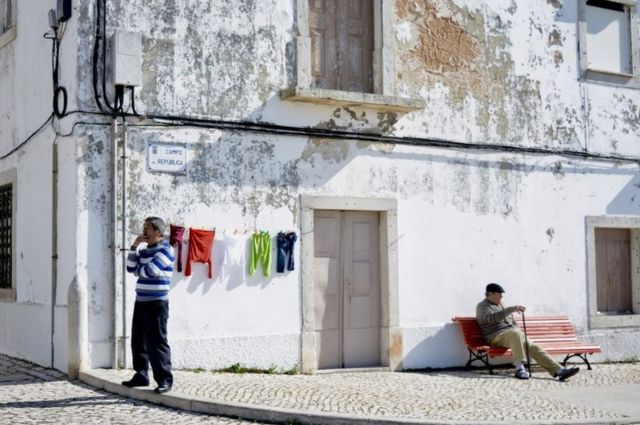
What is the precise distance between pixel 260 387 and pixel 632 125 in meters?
7.98

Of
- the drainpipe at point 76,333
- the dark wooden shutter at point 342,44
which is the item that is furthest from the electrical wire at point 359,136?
the drainpipe at point 76,333

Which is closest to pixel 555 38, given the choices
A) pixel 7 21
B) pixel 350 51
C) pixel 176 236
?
pixel 350 51

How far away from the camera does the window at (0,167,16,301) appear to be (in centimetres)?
1228

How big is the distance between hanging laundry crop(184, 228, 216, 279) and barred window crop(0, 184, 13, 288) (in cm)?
296

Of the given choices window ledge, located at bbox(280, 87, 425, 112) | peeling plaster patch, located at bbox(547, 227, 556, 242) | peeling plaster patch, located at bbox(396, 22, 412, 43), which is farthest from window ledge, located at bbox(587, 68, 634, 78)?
window ledge, located at bbox(280, 87, 425, 112)

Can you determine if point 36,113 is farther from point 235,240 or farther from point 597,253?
point 597,253

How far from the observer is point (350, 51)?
12.3 meters

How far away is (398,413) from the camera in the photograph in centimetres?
841

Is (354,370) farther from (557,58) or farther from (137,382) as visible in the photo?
(557,58)

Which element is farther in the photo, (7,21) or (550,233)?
(550,233)

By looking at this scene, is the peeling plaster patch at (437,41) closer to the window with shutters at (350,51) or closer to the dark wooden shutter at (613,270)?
the window with shutters at (350,51)

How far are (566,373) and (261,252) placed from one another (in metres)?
3.98

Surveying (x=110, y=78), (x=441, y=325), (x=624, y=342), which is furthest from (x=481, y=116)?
(x=110, y=78)

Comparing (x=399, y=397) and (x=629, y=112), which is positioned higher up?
(x=629, y=112)
